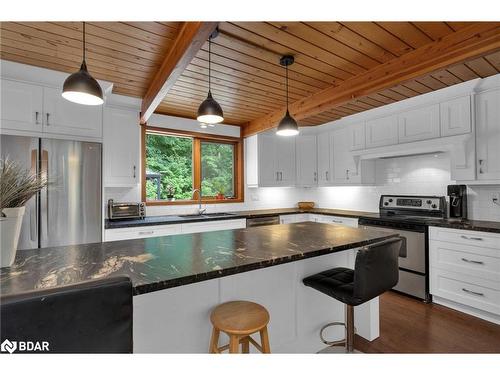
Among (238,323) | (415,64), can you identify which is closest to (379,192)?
(415,64)

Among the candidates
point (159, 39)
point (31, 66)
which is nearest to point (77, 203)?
point (31, 66)

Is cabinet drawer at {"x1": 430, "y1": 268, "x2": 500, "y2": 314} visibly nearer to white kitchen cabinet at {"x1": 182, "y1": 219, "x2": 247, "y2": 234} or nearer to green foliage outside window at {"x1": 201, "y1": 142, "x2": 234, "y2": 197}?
white kitchen cabinet at {"x1": 182, "y1": 219, "x2": 247, "y2": 234}

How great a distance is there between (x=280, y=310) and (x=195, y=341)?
1.96 ft

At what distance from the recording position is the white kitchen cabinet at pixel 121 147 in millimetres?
3057

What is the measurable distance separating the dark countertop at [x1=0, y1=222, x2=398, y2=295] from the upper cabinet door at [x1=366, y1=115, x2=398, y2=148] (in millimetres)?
1958

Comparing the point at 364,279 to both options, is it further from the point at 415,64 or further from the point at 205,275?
the point at 415,64

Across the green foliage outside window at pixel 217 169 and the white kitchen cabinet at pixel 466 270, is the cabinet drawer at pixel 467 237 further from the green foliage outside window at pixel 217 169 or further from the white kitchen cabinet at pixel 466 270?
the green foliage outside window at pixel 217 169

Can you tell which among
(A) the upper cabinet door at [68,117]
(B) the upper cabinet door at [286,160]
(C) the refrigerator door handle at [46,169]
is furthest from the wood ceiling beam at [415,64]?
(C) the refrigerator door handle at [46,169]

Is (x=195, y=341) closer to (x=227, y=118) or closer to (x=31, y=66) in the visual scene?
(x=31, y=66)

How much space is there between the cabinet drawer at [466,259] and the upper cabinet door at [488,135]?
2.53 feet

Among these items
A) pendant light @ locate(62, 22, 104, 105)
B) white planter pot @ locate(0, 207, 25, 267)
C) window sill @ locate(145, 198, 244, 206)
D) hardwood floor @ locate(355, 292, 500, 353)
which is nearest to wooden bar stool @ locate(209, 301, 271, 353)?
white planter pot @ locate(0, 207, 25, 267)

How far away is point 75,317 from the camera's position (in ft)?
2.48

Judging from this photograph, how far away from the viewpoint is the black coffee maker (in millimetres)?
2930
